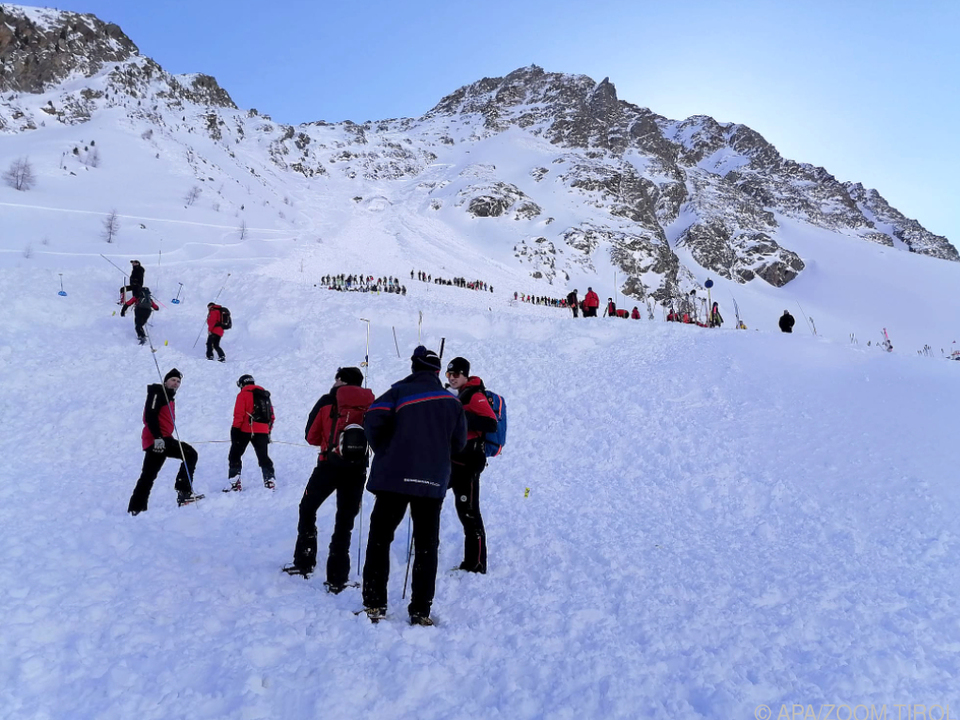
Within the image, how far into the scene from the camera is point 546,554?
5668mm

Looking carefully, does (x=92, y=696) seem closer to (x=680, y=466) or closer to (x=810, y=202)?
(x=680, y=466)

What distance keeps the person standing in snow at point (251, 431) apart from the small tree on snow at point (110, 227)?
20714mm

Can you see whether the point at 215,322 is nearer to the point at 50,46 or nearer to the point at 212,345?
the point at 212,345

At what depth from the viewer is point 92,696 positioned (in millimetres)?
2885

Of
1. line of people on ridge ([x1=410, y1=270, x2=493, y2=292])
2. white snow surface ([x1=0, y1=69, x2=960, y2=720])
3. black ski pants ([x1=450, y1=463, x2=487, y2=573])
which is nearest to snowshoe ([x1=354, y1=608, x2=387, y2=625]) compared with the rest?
white snow surface ([x1=0, y1=69, x2=960, y2=720])

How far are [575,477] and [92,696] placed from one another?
6.59 meters

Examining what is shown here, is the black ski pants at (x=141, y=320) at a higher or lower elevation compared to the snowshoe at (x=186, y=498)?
higher

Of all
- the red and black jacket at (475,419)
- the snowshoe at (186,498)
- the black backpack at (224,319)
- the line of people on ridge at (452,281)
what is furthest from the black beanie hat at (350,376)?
the line of people on ridge at (452,281)

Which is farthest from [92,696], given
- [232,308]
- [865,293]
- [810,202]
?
[810,202]

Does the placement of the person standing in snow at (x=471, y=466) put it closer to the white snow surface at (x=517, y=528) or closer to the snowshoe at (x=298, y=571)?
the white snow surface at (x=517, y=528)

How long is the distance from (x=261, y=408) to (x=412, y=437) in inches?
187

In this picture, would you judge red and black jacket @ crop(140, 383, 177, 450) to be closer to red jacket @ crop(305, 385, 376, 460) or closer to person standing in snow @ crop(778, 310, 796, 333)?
red jacket @ crop(305, 385, 376, 460)

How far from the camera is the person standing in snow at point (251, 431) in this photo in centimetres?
766

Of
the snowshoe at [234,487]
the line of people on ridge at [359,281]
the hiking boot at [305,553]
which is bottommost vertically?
the snowshoe at [234,487]
